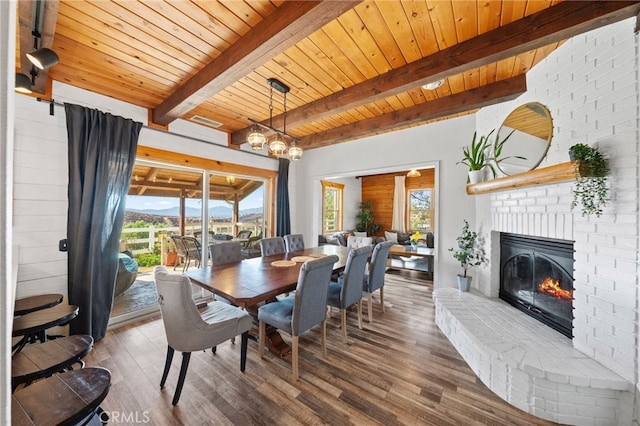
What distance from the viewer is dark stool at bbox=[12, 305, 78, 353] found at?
5.49 feet

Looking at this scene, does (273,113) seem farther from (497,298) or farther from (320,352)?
(497,298)

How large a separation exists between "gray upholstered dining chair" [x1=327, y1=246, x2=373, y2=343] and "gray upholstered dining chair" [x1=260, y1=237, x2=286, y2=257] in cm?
126

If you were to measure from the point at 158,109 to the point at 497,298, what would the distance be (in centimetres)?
470

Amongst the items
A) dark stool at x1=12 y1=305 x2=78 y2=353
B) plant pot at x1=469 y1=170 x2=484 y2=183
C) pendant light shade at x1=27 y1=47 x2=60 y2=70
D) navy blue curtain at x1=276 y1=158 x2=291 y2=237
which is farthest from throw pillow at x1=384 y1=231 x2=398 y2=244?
pendant light shade at x1=27 y1=47 x2=60 y2=70

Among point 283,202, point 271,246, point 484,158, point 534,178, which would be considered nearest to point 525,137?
point 484,158

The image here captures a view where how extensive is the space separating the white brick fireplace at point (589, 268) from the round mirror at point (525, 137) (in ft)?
0.28

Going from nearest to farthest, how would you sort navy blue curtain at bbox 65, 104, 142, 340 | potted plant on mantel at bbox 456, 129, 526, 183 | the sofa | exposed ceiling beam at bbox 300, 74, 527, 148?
navy blue curtain at bbox 65, 104, 142, 340 < exposed ceiling beam at bbox 300, 74, 527, 148 < potted plant on mantel at bbox 456, 129, 526, 183 < the sofa

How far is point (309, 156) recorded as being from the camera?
17.3 ft

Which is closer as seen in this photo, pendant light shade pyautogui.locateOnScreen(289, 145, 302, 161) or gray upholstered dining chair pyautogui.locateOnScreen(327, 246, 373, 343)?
gray upholstered dining chair pyautogui.locateOnScreen(327, 246, 373, 343)

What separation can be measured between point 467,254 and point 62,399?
378 centimetres

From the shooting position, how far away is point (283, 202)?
4.98 metres

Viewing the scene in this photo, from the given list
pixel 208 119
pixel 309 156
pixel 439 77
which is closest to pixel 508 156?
pixel 439 77

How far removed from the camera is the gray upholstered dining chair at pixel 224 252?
9.69 feet

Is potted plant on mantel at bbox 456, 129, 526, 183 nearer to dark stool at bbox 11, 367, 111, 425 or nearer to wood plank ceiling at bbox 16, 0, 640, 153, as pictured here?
wood plank ceiling at bbox 16, 0, 640, 153
